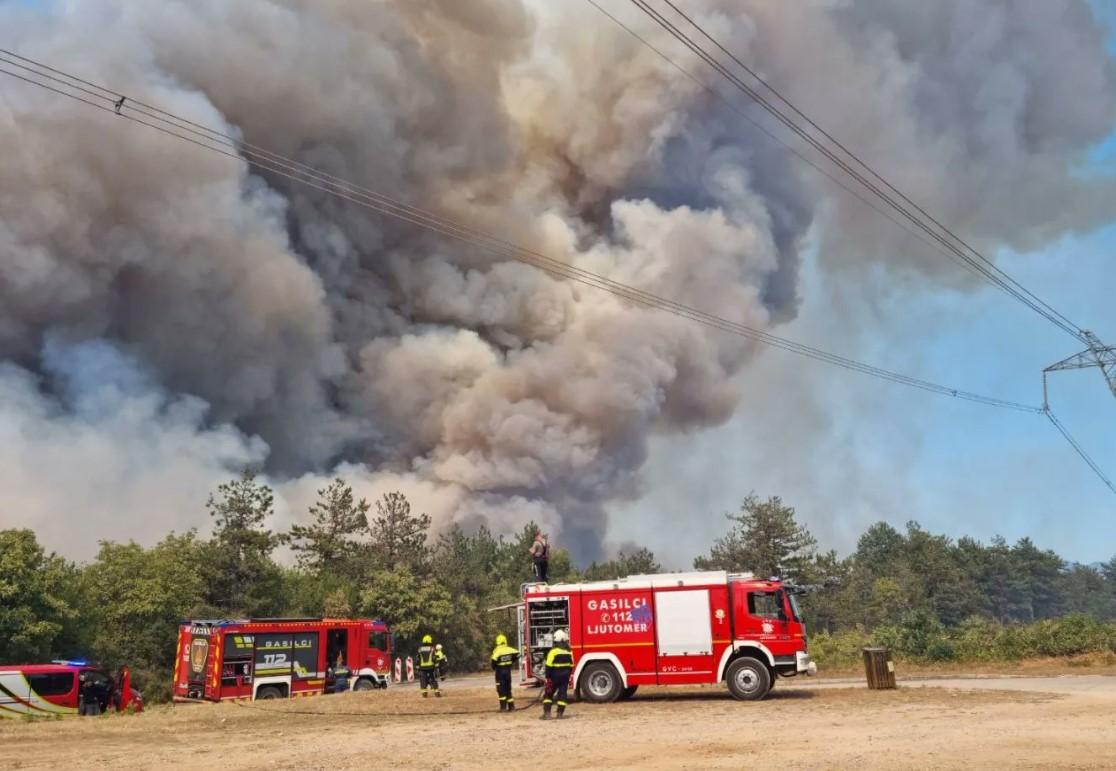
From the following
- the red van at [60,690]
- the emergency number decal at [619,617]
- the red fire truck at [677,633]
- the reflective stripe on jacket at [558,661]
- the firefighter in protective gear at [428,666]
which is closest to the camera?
the reflective stripe on jacket at [558,661]

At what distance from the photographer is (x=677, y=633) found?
1822 centimetres

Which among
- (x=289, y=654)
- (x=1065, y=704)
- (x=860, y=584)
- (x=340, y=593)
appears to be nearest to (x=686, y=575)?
(x=1065, y=704)

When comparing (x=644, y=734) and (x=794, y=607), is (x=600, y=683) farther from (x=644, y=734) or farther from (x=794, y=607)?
(x=644, y=734)

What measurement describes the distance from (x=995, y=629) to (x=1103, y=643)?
4.41 metres

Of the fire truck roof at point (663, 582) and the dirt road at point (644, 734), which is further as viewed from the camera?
the fire truck roof at point (663, 582)

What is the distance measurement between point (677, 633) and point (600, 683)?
2046 millimetres

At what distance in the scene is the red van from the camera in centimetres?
2217

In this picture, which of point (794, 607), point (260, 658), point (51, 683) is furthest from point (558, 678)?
point (51, 683)

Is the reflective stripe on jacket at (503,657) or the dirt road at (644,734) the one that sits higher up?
the reflective stripe on jacket at (503,657)

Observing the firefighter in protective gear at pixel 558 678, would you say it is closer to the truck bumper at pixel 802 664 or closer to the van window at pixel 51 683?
the truck bumper at pixel 802 664

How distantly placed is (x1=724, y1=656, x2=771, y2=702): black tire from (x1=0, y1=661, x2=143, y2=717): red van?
15.7m

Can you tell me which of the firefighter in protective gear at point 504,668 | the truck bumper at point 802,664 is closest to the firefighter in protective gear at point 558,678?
the firefighter in protective gear at point 504,668

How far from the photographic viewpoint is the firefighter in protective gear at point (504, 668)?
16.8m

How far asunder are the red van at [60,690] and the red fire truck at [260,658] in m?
1.71
